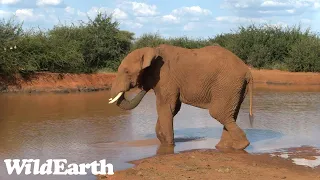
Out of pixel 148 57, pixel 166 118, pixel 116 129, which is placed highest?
pixel 148 57

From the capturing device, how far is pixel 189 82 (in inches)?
390

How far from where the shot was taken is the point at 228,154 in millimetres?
9039

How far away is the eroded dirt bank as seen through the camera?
23906 millimetres

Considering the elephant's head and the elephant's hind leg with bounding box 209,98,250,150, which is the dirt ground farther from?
the elephant's head

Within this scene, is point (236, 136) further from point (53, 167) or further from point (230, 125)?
point (53, 167)

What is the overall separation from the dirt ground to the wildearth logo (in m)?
0.56

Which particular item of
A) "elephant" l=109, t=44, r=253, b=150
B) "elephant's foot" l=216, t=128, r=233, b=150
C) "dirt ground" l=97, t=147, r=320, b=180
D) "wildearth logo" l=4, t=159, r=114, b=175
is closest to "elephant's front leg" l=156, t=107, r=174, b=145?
"elephant" l=109, t=44, r=253, b=150

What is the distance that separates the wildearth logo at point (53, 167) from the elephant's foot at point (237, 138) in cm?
271

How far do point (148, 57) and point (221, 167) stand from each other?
2.94 meters

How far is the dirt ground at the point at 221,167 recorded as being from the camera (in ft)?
23.6

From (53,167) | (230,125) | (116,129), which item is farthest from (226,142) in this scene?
(53,167)

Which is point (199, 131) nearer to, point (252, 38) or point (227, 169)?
point (227, 169)

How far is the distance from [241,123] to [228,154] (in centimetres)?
438

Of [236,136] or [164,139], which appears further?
[164,139]
